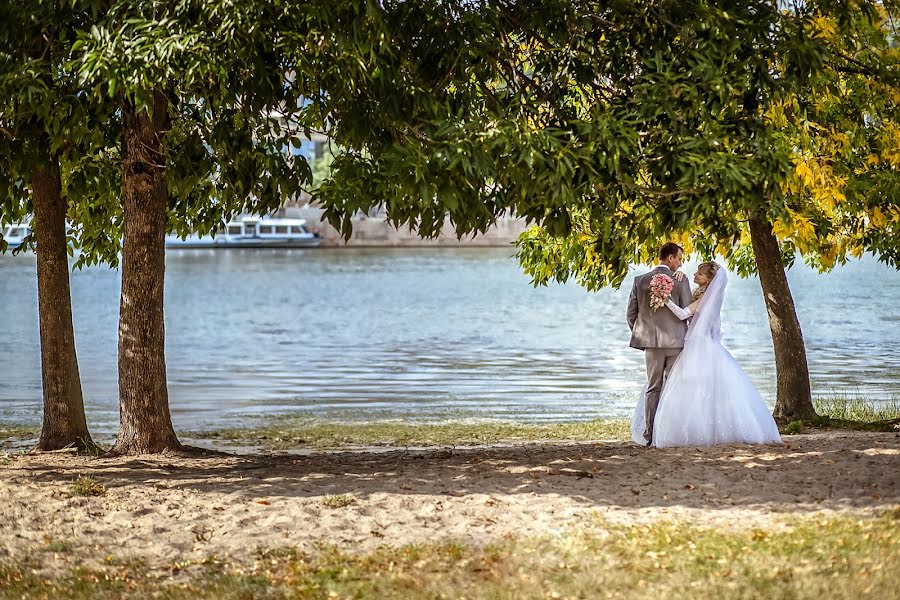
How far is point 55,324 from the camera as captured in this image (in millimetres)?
10938

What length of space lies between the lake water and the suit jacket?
23.0ft

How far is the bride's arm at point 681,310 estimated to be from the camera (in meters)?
9.91

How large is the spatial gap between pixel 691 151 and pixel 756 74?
1232 millimetres

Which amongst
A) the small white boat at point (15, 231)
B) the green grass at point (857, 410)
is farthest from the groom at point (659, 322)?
the small white boat at point (15, 231)

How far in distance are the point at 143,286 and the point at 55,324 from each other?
1.55 m

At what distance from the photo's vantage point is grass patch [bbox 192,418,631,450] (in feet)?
43.9

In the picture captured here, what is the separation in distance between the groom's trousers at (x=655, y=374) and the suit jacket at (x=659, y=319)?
4.8 inches

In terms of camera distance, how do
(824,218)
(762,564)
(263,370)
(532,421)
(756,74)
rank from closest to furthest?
(762,564) → (756,74) → (824,218) → (532,421) → (263,370)

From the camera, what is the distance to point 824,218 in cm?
1171

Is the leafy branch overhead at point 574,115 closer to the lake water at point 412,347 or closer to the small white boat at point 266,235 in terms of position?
the lake water at point 412,347

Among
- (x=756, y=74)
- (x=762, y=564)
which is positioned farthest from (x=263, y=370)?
(x=762, y=564)

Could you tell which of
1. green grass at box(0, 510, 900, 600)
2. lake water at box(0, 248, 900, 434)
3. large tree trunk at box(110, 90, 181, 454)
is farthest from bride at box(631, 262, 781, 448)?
lake water at box(0, 248, 900, 434)

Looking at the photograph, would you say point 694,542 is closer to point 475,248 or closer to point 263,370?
point 263,370

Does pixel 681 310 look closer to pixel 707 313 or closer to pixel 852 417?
pixel 707 313
